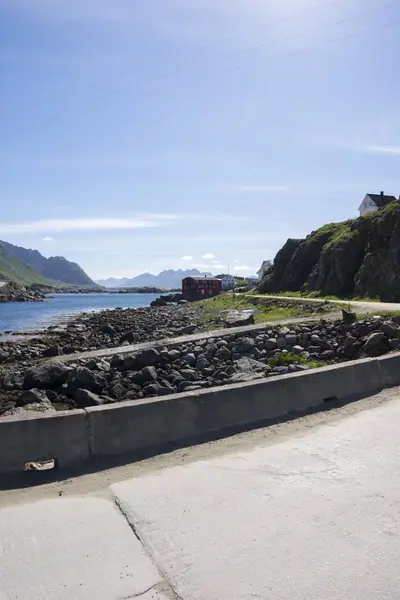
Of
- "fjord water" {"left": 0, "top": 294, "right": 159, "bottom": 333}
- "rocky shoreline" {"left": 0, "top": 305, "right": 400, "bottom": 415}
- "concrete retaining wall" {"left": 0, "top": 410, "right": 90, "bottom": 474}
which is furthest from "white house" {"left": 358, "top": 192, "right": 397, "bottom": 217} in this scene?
"concrete retaining wall" {"left": 0, "top": 410, "right": 90, "bottom": 474}

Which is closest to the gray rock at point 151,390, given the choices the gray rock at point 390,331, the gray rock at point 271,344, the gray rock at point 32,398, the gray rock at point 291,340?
the gray rock at point 32,398

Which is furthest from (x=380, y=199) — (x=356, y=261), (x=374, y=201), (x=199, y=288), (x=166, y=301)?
(x=356, y=261)

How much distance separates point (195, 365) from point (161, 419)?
8840 mm

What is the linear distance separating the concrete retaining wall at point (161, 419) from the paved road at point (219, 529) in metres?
0.42

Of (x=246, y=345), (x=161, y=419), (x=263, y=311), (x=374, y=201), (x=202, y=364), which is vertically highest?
(x=374, y=201)

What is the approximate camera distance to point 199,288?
97125mm

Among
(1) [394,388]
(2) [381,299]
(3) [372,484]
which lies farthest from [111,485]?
(2) [381,299]

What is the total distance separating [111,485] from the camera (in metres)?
4.97

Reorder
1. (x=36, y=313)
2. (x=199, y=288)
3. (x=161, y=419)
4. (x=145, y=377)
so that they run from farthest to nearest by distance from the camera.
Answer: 1. (x=199, y=288)
2. (x=36, y=313)
3. (x=145, y=377)
4. (x=161, y=419)

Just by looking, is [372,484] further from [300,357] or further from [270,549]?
[300,357]

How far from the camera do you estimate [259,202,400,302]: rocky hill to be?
102ft

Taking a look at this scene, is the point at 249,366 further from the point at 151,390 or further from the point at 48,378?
the point at 48,378

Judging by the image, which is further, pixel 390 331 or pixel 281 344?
pixel 281 344

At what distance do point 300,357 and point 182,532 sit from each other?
10.2 metres
